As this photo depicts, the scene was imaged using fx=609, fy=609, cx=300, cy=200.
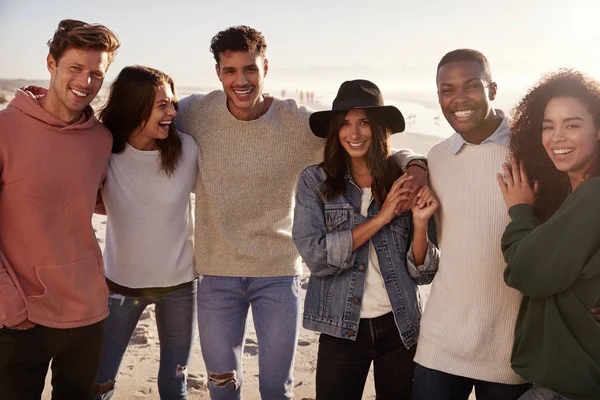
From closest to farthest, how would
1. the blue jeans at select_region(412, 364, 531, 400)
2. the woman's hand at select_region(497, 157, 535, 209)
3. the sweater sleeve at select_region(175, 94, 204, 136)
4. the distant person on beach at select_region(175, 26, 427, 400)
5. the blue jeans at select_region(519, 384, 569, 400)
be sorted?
the blue jeans at select_region(519, 384, 569, 400)
the woman's hand at select_region(497, 157, 535, 209)
the blue jeans at select_region(412, 364, 531, 400)
the distant person on beach at select_region(175, 26, 427, 400)
the sweater sleeve at select_region(175, 94, 204, 136)

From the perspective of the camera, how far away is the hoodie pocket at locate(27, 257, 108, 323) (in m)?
3.27

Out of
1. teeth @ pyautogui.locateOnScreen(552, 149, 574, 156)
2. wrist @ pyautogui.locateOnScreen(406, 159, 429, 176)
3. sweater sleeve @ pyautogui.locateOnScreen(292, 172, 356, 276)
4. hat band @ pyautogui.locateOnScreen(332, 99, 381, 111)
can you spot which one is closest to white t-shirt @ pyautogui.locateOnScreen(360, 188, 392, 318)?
sweater sleeve @ pyautogui.locateOnScreen(292, 172, 356, 276)

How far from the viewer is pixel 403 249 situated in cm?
355

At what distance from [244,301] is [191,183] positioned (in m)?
0.86

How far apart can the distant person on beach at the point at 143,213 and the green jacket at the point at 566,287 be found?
215 cm

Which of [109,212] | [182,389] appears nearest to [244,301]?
[182,389]

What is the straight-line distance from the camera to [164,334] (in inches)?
159

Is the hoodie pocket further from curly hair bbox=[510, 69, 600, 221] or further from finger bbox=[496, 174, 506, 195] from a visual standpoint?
curly hair bbox=[510, 69, 600, 221]

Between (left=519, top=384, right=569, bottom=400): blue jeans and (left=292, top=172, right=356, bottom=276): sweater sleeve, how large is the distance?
115cm

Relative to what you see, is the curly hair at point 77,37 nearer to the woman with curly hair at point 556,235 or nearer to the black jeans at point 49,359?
the black jeans at point 49,359

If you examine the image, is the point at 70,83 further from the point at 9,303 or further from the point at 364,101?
the point at 364,101

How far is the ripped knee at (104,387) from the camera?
153 inches

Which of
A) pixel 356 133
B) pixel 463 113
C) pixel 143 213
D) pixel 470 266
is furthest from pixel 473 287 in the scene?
pixel 143 213

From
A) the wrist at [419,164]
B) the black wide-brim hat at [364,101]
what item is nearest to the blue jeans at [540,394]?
the wrist at [419,164]
